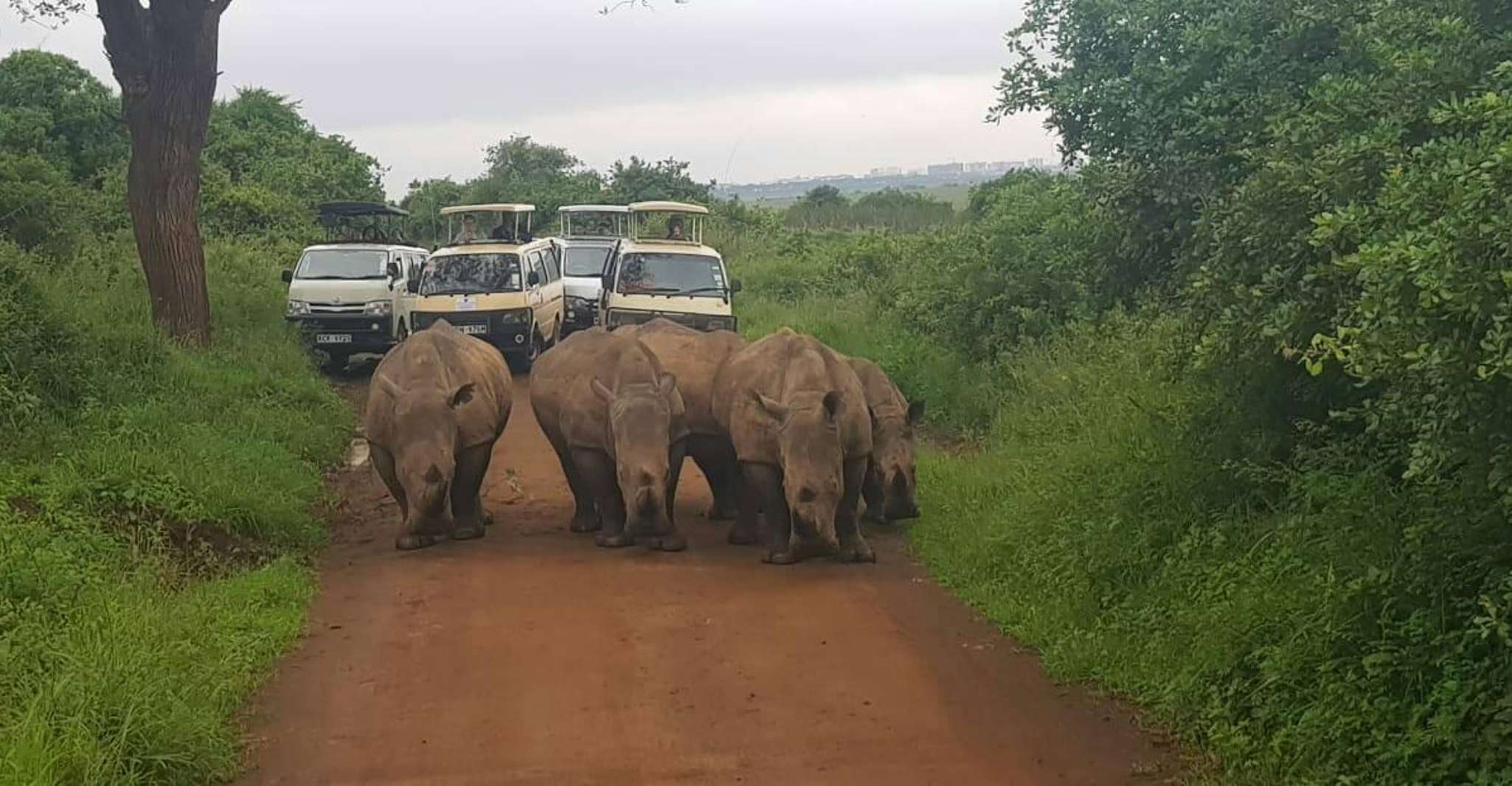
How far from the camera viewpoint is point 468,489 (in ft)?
38.2

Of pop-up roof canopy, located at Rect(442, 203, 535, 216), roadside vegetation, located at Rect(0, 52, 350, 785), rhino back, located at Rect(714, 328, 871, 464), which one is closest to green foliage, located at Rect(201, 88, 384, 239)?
pop-up roof canopy, located at Rect(442, 203, 535, 216)

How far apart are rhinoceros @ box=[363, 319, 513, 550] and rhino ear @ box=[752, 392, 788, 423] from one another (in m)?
2.40

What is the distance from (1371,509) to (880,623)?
2922 mm

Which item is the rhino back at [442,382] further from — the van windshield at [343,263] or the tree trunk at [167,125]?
the van windshield at [343,263]

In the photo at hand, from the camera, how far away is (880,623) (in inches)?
348

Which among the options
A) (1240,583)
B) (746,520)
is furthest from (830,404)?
(1240,583)

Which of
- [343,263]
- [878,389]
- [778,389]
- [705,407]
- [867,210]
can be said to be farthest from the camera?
[867,210]

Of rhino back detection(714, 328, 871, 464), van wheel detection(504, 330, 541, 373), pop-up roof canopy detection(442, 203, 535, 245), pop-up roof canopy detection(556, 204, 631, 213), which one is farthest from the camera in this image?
pop-up roof canopy detection(556, 204, 631, 213)

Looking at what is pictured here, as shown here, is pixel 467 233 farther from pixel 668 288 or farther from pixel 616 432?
pixel 616 432

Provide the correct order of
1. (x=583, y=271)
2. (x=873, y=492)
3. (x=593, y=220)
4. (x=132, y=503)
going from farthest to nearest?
(x=593, y=220)
(x=583, y=271)
(x=873, y=492)
(x=132, y=503)

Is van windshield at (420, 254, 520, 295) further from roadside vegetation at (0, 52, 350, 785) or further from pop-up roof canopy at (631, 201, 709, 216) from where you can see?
pop-up roof canopy at (631, 201, 709, 216)

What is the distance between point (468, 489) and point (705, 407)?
2.06 metres

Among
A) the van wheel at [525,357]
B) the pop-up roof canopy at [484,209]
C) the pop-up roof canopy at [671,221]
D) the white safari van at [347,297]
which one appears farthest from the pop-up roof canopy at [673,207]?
the van wheel at [525,357]

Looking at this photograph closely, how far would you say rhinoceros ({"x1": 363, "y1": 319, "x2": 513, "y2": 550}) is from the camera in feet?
36.1
